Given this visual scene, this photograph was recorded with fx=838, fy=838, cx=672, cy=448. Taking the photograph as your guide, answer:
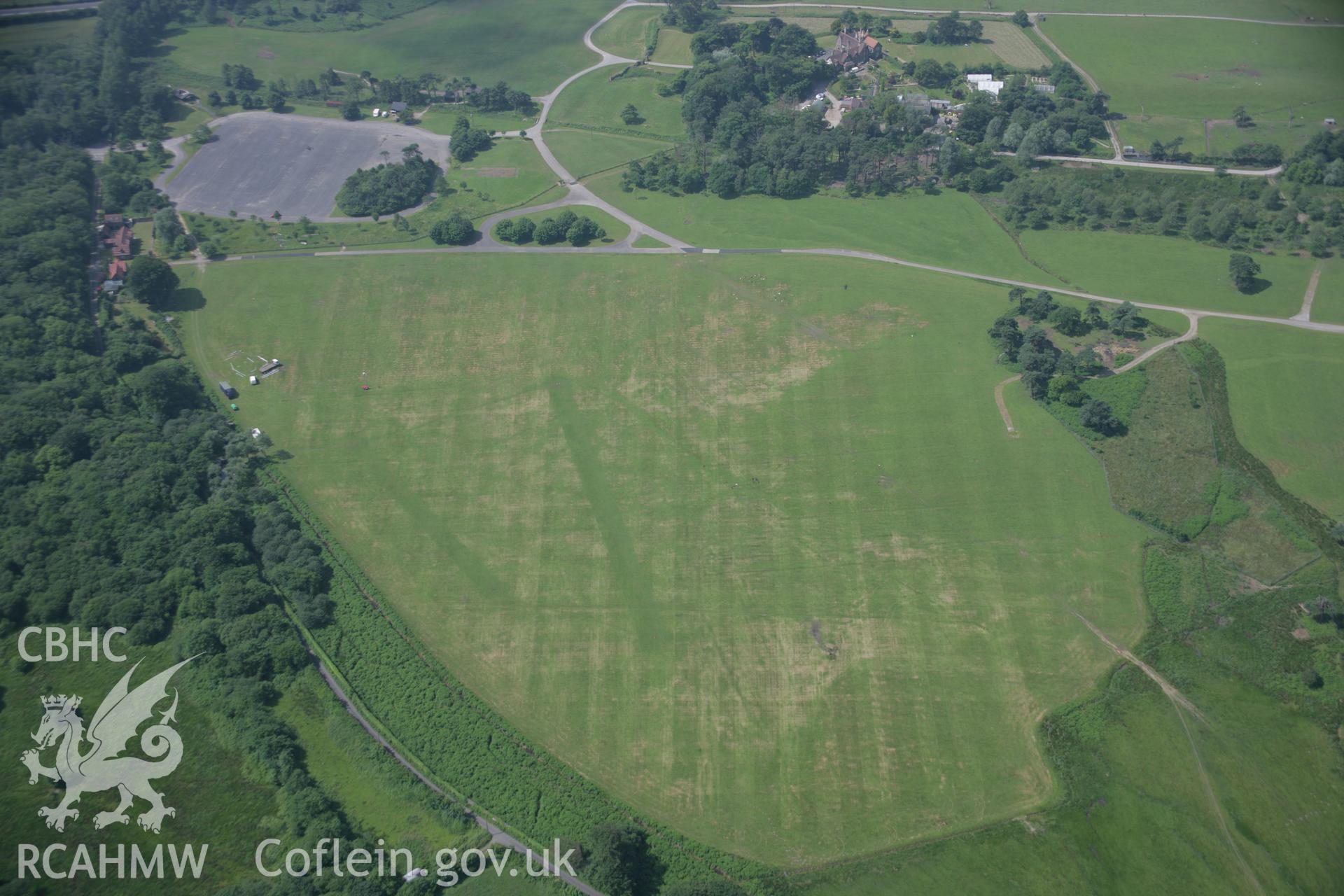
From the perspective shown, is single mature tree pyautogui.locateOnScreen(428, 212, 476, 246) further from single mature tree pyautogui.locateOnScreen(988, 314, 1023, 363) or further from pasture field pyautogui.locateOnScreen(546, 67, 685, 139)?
single mature tree pyautogui.locateOnScreen(988, 314, 1023, 363)

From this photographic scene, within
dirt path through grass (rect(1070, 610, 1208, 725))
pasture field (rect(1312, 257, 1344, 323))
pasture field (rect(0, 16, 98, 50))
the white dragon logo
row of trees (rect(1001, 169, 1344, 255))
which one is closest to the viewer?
the white dragon logo

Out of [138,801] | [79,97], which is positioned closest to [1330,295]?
[138,801]

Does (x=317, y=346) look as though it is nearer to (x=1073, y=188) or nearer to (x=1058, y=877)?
(x=1058, y=877)

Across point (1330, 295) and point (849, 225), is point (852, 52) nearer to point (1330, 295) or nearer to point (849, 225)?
point (849, 225)

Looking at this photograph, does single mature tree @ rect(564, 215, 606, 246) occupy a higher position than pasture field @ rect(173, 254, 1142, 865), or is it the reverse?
single mature tree @ rect(564, 215, 606, 246)

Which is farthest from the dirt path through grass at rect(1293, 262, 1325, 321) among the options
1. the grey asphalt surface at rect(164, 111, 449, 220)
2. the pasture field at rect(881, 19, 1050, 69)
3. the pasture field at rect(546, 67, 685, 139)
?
the grey asphalt surface at rect(164, 111, 449, 220)

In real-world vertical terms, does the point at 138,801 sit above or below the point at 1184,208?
below

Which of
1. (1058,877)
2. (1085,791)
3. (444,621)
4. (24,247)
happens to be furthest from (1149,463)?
(24,247)
